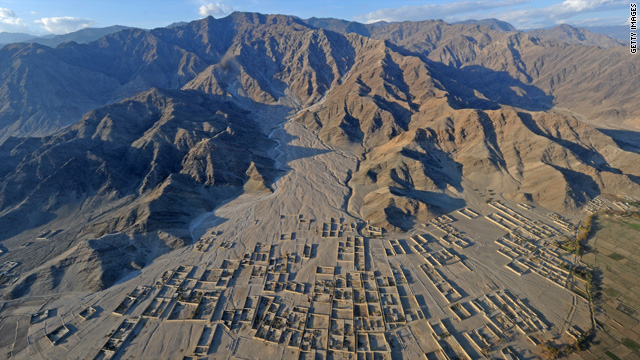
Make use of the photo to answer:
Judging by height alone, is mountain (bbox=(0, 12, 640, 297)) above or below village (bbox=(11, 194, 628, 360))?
above

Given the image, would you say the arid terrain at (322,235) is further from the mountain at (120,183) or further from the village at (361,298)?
the mountain at (120,183)

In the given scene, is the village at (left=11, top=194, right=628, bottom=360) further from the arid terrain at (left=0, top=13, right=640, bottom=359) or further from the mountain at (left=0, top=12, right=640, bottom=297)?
the mountain at (left=0, top=12, right=640, bottom=297)

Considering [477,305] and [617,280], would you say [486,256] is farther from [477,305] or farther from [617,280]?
[617,280]

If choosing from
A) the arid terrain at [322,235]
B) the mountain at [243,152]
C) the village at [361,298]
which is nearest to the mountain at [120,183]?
the mountain at [243,152]

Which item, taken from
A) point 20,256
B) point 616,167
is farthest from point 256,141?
point 616,167

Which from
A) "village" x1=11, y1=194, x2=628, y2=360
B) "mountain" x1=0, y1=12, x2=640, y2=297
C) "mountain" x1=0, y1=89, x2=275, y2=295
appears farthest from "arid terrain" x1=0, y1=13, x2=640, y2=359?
"mountain" x1=0, y1=12, x2=640, y2=297

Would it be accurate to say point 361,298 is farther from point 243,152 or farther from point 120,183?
point 120,183
